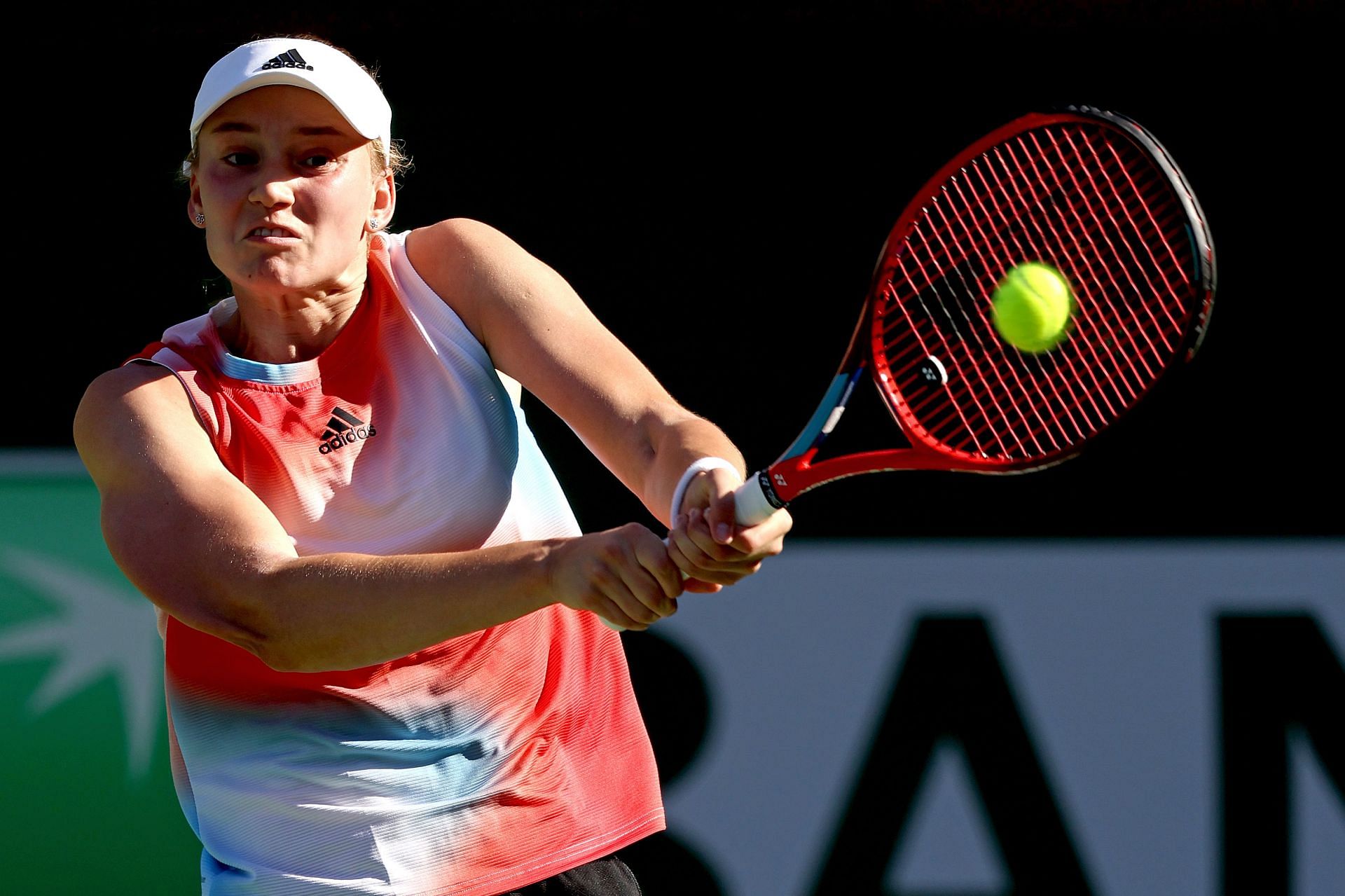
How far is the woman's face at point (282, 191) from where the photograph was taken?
199cm

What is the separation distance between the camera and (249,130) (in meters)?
2.03

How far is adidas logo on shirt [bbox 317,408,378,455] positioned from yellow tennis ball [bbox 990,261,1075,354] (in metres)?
0.83

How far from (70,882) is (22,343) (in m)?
1.16

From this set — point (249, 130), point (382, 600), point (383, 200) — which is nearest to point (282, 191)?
point (249, 130)

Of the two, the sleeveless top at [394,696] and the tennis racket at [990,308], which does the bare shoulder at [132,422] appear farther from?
the tennis racket at [990,308]

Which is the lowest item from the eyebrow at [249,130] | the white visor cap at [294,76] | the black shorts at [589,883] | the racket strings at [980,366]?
the black shorts at [589,883]

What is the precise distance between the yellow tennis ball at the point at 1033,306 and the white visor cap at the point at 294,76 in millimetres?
849

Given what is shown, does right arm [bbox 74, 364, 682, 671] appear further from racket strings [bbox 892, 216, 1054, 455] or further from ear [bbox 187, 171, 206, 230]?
racket strings [bbox 892, 216, 1054, 455]

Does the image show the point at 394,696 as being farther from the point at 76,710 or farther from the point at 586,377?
the point at 76,710

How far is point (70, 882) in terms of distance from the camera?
336cm

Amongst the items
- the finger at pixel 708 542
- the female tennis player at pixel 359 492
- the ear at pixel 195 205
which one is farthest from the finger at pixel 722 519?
the ear at pixel 195 205

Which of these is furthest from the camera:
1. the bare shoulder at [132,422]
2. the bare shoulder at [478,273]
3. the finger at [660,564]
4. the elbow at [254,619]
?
the bare shoulder at [478,273]

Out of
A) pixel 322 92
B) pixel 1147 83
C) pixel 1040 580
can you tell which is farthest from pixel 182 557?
pixel 1147 83

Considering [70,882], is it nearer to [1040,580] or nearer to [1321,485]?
[1040,580]
